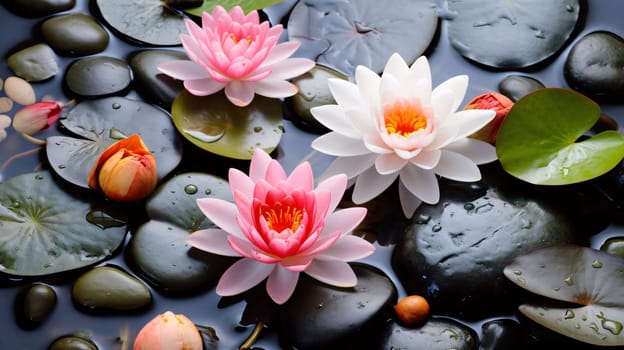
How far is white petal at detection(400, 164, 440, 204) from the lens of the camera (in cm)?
196

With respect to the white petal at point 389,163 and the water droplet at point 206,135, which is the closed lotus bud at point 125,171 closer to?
the water droplet at point 206,135

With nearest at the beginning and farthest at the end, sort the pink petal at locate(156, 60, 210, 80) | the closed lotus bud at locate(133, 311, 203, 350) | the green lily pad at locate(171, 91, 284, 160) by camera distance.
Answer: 1. the closed lotus bud at locate(133, 311, 203, 350)
2. the green lily pad at locate(171, 91, 284, 160)
3. the pink petal at locate(156, 60, 210, 80)

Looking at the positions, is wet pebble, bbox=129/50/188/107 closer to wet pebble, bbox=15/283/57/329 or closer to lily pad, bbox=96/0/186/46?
lily pad, bbox=96/0/186/46

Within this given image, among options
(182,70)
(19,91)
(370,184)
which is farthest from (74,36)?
(370,184)

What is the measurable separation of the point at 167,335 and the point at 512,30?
4.88 ft

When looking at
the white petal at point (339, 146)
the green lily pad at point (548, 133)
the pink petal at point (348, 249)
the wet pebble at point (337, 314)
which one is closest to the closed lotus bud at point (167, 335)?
the wet pebble at point (337, 314)

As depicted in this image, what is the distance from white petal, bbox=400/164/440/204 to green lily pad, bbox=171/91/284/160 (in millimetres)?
396

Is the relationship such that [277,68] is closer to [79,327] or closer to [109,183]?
[109,183]

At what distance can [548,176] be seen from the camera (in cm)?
196

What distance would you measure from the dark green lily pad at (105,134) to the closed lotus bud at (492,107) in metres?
0.88

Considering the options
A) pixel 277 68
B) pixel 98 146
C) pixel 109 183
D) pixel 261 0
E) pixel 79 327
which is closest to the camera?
pixel 79 327

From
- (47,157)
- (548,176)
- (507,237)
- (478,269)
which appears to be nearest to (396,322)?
(478,269)

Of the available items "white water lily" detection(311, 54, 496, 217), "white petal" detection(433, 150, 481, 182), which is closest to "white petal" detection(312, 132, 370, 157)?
"white water lily" detection(311, 54, 496, 217)

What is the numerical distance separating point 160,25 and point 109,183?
2.38 ft
